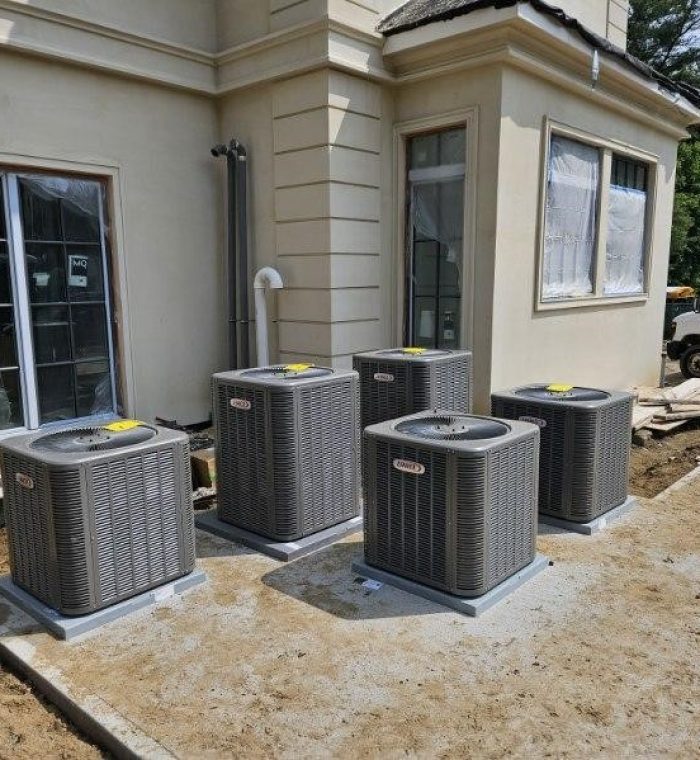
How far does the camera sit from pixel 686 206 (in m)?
24.2

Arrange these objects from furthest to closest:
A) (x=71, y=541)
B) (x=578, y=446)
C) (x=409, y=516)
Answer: (x=578, y=446), (x=409, y=516), (x=71, y=541)

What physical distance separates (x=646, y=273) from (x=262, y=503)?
23.1 ft

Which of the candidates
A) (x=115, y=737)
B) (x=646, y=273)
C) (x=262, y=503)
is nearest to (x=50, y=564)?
(x=115, y=737)

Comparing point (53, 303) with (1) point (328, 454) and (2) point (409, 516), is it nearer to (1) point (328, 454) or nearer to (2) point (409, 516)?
(1) point (328, 454)

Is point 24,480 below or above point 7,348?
below

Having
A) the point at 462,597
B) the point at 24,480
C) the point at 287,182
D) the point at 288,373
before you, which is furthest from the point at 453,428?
the point at 287,182

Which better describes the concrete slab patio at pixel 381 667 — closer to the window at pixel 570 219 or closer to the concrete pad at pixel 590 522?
the concrete pad at pixel 590 522

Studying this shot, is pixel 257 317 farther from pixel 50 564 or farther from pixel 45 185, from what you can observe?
pixel 50 564

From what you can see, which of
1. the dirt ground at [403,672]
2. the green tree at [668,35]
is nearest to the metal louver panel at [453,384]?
the dirt ground at [403,672]

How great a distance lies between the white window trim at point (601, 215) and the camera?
6391 mm

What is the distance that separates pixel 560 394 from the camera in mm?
4465

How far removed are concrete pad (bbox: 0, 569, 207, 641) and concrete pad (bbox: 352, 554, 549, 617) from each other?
94cm

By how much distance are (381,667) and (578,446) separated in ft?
6.77

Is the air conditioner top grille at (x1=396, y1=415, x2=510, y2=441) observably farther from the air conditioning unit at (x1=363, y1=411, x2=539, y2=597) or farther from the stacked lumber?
the stacked lumber
